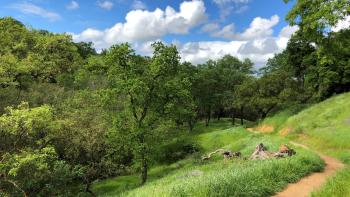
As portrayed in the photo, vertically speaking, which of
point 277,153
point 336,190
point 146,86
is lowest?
point 277,153

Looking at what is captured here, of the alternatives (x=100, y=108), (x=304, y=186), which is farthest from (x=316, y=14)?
(x=100, y=108)

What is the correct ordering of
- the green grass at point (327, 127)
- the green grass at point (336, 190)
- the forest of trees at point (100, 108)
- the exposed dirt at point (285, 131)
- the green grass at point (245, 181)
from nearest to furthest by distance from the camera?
the green grass at point (336, 190) → the green grass at point (245, 181) → the forest of trees at point (100, 108) → the green grass at point (327, 127) → the exposed dirt at point (285, 131)

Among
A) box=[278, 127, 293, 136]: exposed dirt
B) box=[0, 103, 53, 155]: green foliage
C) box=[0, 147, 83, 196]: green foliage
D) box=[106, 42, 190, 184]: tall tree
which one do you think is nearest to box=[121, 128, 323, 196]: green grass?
box=[0, 147, 83, 196]: green foliage

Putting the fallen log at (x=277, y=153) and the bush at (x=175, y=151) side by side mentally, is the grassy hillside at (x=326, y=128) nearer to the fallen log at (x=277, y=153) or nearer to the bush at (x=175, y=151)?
the fallen log at (x=277, y=153)

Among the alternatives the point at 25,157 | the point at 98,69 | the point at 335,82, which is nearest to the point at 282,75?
the point at 335,82

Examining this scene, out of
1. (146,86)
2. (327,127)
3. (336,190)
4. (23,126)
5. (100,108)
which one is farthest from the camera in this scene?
(100,108)

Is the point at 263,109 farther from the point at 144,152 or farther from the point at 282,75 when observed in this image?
the point at 144,152

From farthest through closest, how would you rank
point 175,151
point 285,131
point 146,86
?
point 175,151 < point 285,131 < point 146,86

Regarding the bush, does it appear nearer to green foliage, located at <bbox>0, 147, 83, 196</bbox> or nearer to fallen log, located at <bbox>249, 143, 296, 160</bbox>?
green foliage, located at <bbox>0, 147, 83, 196</bbox>

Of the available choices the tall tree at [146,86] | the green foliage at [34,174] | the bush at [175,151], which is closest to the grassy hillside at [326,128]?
the bush at [175,151]

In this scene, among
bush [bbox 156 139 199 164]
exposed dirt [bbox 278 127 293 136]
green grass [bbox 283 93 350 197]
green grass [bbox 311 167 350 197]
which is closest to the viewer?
green grass [bbox 311 167 350 197]

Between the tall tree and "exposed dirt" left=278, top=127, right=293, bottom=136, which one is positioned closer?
the tall tree

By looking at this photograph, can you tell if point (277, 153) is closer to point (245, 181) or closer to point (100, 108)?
point (245, 181)

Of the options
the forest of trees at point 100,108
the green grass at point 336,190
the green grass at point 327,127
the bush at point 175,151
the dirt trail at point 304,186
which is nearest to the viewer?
the green grass at point 336,190
